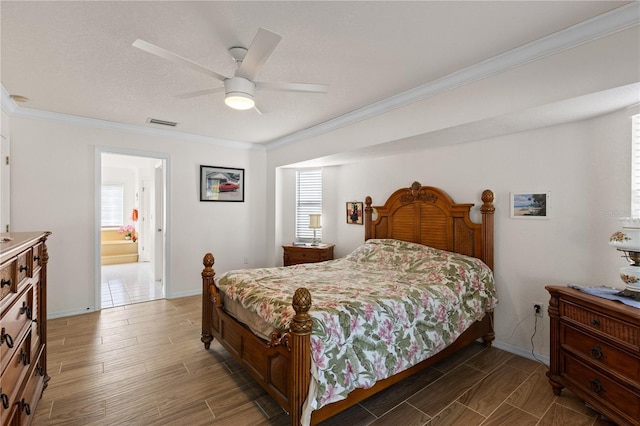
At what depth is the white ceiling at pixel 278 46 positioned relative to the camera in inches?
70.7

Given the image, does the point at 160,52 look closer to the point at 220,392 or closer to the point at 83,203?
the point at 220,392

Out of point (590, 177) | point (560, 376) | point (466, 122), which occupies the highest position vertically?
point (466, 122)

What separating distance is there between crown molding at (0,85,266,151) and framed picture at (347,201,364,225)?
2021mm

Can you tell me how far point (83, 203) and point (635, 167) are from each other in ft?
18.5

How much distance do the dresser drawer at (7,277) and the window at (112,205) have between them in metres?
8.18

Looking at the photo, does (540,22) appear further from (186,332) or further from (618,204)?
(186,332)

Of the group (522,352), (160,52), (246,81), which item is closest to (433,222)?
(522,352)

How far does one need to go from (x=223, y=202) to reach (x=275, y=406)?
11.8 feet

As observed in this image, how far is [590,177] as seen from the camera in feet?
8.18

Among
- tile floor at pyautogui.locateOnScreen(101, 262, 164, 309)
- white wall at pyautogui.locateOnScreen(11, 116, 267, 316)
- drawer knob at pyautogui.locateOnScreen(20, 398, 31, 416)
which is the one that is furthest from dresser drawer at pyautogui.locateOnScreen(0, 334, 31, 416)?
tile floor at pyautogui.locateOnScreen(101, 262, 164, 309)

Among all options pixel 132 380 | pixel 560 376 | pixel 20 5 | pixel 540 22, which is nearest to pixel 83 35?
pixel 20 5

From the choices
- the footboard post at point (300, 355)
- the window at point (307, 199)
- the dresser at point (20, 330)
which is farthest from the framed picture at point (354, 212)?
the dresser at point (20, 330)

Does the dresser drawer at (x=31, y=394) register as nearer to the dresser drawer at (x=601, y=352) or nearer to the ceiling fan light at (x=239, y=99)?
the ceiling fan light at (x=239, y=99)

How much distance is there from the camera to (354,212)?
4676mm
